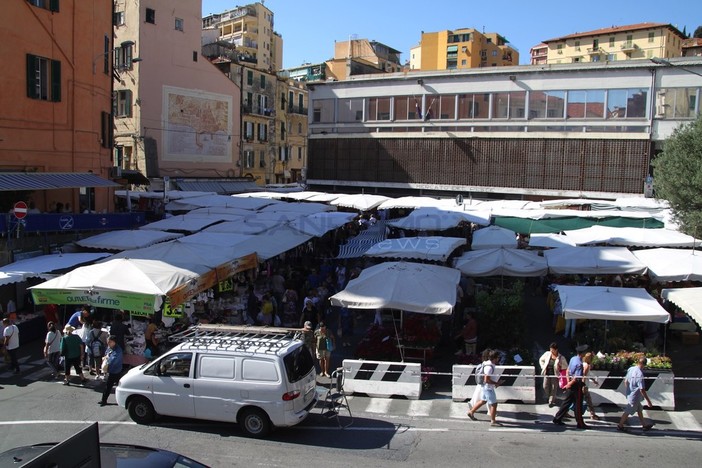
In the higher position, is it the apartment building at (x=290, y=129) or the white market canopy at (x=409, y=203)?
the apartment building at (x=290, y=129)

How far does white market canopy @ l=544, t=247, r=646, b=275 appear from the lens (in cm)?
1614

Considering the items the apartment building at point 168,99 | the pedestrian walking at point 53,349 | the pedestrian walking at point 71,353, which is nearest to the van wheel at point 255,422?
the pedestrian walking at point 71,353

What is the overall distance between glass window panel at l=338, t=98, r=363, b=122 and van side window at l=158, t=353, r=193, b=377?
35.6m

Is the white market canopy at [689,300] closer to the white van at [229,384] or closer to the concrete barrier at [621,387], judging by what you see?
the concrete barrier at [621,387]

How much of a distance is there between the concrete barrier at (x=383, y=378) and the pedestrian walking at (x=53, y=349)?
6.25 m

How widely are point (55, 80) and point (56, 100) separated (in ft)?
2.33

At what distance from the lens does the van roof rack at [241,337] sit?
1044cm

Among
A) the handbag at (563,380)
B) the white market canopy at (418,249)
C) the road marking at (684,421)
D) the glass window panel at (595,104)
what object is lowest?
the road marking at (684,421)

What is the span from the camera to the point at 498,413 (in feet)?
38.0

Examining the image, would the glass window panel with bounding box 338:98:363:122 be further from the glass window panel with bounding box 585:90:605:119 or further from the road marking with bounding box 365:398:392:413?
the road marking with bounding box 365:398:392:413

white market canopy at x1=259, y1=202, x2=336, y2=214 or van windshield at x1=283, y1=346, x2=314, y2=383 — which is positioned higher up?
white market canopy at x1=259, y1=202, x2=336, y2=214

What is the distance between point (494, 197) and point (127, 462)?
36235 millimetres

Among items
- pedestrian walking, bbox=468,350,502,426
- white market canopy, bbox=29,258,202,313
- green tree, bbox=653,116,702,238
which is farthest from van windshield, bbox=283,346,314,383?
green tree, bbox=653,116,702,238

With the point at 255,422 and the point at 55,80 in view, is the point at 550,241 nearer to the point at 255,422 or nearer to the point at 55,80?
the point at 255,422
